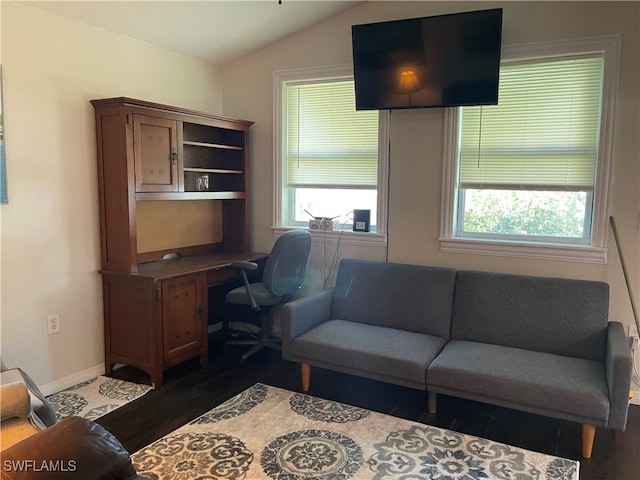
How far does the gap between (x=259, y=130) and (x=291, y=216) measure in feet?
2.48

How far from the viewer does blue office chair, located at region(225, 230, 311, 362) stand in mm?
3473

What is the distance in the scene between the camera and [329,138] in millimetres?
3938

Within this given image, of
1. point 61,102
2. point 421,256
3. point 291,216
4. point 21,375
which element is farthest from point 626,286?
point 61,102

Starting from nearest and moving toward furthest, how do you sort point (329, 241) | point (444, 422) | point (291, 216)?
point (444, 422) → point (329, 241) → point (291, 216)

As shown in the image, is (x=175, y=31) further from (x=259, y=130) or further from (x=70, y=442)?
(x=70, y=442)

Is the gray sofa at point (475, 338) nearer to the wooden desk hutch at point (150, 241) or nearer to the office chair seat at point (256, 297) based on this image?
the office chair seat at point (256, 297)

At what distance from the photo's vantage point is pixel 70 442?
3.76 feet

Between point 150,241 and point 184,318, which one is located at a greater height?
point 150,241

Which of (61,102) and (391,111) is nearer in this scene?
(61,102)

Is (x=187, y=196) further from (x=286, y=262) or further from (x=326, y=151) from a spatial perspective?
(x=326, y=151)

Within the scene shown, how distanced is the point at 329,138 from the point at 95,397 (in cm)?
244
